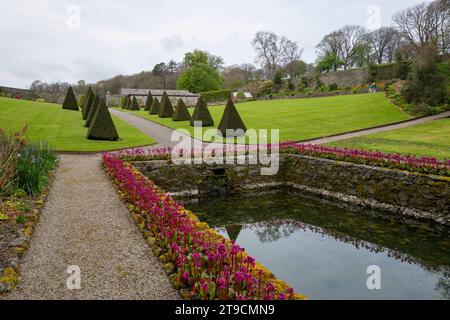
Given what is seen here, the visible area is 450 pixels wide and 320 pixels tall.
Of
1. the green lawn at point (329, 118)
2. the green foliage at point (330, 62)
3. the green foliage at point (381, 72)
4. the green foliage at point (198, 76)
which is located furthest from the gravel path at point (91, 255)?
the green foliage at point (198, 76)

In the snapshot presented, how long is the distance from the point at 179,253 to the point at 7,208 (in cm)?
417

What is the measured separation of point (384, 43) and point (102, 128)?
5757 cm

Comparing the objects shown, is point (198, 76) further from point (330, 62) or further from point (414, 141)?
point (414, 141)

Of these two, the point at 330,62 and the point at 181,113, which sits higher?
the point at 330,62

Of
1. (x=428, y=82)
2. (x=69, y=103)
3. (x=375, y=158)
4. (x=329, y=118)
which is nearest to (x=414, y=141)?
(x=375, y=158)

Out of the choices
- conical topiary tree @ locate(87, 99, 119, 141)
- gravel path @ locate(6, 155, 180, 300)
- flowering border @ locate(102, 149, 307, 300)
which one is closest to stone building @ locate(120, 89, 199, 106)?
conical topiary tree @ locate(87, 99, 119, 141)

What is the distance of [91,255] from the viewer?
5.04m

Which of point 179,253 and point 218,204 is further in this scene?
point 218,204

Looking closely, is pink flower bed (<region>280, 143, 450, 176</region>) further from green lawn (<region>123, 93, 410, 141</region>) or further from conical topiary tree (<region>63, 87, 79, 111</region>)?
conical topiary tree (<region>63, 87, 79, 111</region>)

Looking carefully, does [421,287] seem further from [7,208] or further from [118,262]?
[7,208]

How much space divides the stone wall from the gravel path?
4444mm

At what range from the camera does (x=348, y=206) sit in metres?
11.1

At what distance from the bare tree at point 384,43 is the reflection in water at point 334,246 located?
5704cm
